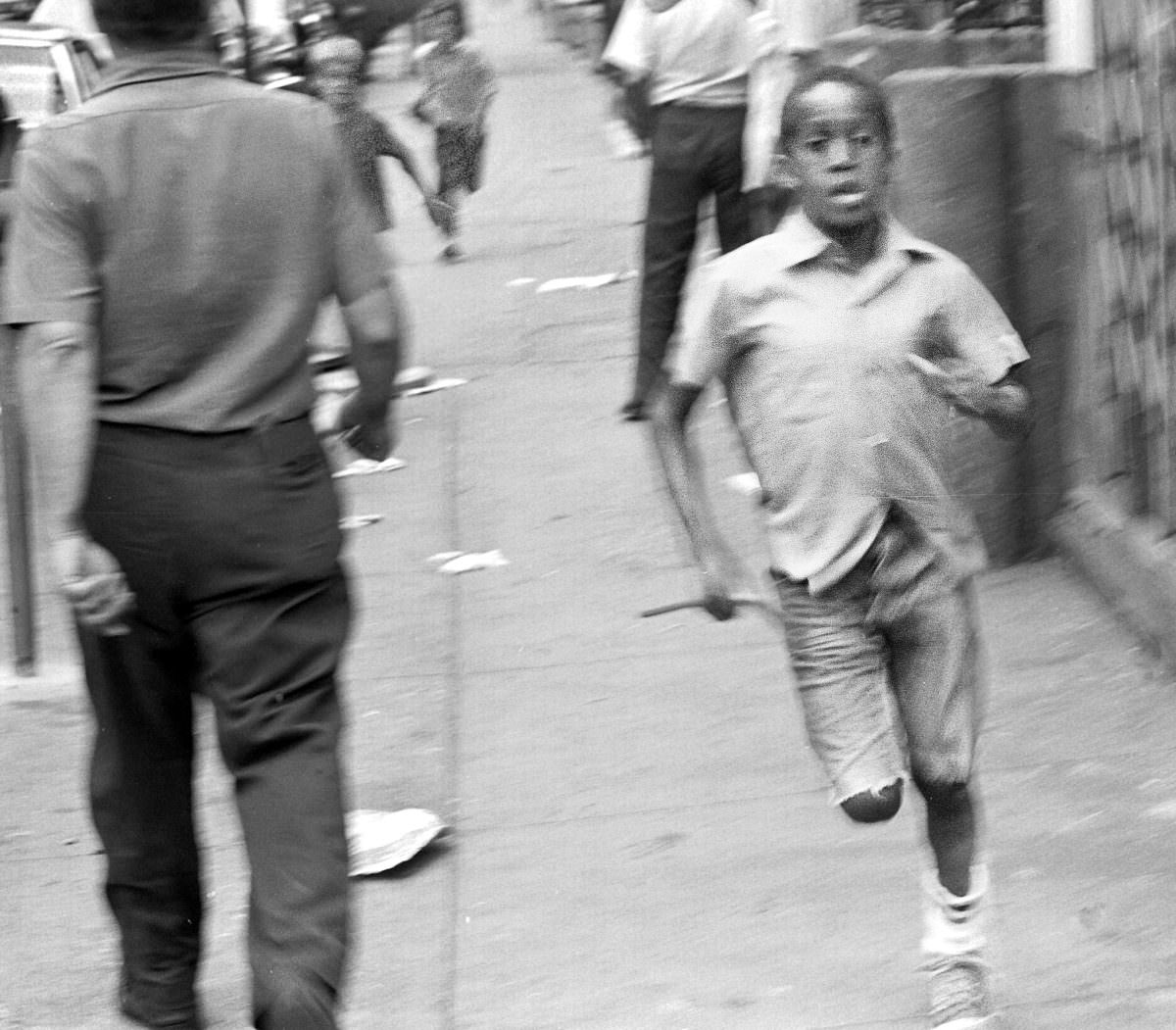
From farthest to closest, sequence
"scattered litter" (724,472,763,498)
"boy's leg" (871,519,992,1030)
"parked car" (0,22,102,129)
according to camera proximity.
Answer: "parked car" (0,22,102,129), "scattered litter" (724,472,763,498), "boy's leg" (871,519,992,1030)

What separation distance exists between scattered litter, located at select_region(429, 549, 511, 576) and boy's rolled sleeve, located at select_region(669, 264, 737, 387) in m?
3.66

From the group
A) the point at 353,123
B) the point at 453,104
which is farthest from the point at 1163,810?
the point at 453,104

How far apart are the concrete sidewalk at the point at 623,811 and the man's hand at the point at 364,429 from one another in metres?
1.18

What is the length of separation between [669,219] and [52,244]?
17.5 ft

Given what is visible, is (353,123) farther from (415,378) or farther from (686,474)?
(686,474)

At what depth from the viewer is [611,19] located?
20.2 metres

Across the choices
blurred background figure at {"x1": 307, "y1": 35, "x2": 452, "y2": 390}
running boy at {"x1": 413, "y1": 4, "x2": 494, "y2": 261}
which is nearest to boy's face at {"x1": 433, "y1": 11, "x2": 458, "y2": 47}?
running boy at {"x1": 413, "y1": 4, "x2": 494, "y2": 261}

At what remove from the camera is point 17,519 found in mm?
6352

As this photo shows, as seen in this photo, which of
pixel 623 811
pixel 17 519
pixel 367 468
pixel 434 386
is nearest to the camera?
pixel 623 811

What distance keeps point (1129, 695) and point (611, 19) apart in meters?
15.3

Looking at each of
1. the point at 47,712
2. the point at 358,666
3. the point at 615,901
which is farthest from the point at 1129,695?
the point at 47,712

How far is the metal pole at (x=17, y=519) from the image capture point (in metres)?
6.25

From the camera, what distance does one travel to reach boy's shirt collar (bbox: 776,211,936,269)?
12.5ft

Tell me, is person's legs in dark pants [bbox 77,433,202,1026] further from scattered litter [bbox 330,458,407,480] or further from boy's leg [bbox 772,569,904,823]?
scattered litter [bbox 330,458,407,480]
